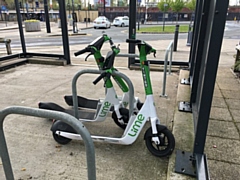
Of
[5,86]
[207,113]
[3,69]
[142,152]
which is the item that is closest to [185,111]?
[142,152]

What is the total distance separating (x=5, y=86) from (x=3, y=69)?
4.98 feet

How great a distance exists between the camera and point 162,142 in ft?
7.22

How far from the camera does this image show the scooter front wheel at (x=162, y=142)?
2.17 m

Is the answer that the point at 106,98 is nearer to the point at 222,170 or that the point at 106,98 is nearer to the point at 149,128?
the point at 149,128

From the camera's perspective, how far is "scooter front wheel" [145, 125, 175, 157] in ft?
7.12

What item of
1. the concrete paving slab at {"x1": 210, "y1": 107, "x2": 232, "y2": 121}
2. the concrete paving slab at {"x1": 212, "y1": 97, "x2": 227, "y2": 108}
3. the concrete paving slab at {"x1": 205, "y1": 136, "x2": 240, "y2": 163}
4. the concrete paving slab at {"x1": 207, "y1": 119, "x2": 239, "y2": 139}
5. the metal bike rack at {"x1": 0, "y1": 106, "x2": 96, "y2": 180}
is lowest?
the concrete paving slab at {"x1": 205, "y1": 136, "x2": 240, "y2": 163}

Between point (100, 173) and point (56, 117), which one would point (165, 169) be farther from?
point (56, 117)

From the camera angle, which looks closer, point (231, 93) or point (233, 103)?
point (233, 103)

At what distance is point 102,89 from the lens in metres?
4.29

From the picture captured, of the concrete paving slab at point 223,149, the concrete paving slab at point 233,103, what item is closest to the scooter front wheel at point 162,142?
the concrete paving slab at point 223,149

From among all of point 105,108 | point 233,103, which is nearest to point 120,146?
point 105,108

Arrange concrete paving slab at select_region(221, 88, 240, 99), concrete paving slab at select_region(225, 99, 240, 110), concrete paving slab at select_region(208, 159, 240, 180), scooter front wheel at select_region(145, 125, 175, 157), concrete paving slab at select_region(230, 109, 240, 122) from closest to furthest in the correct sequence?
concrete paving slab at select_region(208, 159, 240, 180) → scooter front wheel at select_region(145, 125, 175, 157) → concrete paving slab at select_region(230, 109, 240, 122) → concrete paving slab at select_region(225, 99, 240, 110) → concrete paving slab at select_region(221, 88, 240, 99)

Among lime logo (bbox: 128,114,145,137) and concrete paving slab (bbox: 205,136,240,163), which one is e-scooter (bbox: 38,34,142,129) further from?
concrete paving slab (bbox: 205,136,240,163)

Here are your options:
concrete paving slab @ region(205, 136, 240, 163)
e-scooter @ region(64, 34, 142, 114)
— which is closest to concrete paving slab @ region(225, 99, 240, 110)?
concrete paving slab @ region(205, 136, 240, 163)
